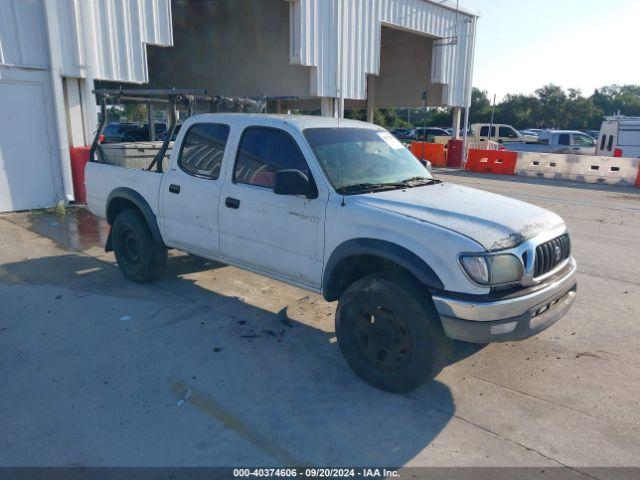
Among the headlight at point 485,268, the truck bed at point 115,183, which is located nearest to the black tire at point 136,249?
the truck bed at point 115,183

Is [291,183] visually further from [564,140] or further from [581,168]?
[564,140]

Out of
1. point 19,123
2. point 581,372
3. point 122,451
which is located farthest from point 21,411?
point 19,123

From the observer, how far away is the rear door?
191 inches

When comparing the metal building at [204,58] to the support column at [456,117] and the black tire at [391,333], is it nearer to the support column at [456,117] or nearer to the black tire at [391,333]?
the support column at [456,117]

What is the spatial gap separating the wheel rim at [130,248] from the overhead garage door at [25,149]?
523 cm

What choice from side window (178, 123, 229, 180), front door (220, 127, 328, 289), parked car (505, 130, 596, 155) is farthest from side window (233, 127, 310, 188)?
parked car (505, 130, 596, 155)

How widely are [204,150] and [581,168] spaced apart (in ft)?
51.4

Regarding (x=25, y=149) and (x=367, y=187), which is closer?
(x=367, y=187)

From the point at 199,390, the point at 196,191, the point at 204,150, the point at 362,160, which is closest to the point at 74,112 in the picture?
the point at 204,150

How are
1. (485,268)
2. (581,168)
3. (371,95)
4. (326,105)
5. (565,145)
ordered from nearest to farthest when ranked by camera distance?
(485,268), (326,105), (581,168), (565,145), (371,95)

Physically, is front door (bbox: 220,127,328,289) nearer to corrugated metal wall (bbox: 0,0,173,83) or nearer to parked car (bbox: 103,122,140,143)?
corrugated metal wall (bbox: 0,0,173,83)

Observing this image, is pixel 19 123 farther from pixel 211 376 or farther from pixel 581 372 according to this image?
pixel 581 372

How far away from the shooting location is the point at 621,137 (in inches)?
754

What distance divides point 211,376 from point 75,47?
843cm
